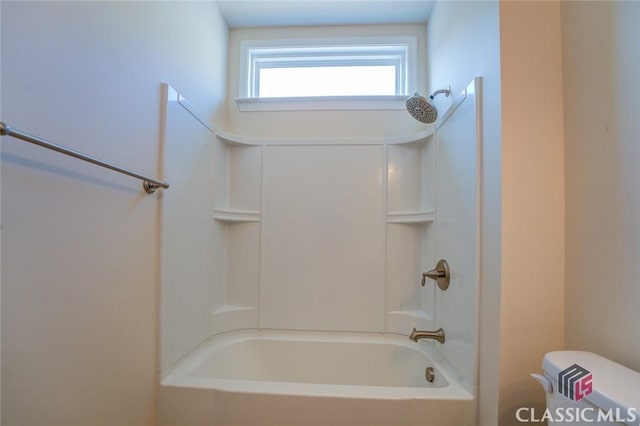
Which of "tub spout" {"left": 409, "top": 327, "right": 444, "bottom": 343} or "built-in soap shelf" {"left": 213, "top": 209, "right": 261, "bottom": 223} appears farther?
"built-in soap shelf" {"left": 213, "top": 209, "right": 261, "bottom": 223}

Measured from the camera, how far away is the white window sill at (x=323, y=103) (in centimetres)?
184

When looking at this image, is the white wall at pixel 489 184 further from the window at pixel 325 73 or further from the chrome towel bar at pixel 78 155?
the chrome towel bar at pixel 78 155

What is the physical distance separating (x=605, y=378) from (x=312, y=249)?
1362mm

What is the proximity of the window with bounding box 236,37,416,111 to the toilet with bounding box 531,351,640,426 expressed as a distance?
62.2 inches

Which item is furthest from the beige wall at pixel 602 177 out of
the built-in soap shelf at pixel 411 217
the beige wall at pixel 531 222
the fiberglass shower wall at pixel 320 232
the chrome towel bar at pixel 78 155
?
the chrome towel bar at pixel 78 155

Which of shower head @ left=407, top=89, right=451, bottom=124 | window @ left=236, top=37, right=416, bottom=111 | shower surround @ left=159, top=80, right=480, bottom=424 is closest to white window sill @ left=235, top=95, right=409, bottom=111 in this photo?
window @ left=236, top=37, right=416, bottom=111

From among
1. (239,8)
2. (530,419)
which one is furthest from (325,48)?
(530,419)

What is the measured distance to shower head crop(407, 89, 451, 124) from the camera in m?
1.34

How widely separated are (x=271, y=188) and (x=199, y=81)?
709 millimetres

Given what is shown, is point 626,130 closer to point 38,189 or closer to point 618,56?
point 618,56

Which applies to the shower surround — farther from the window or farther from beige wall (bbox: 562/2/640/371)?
beige wall (bbox: 562/2/640/371)

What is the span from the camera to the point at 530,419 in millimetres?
879

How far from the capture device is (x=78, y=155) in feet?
2.37

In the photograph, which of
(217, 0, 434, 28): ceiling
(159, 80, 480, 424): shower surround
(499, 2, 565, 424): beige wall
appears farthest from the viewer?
(217, 0, 434, 28): ceiling
